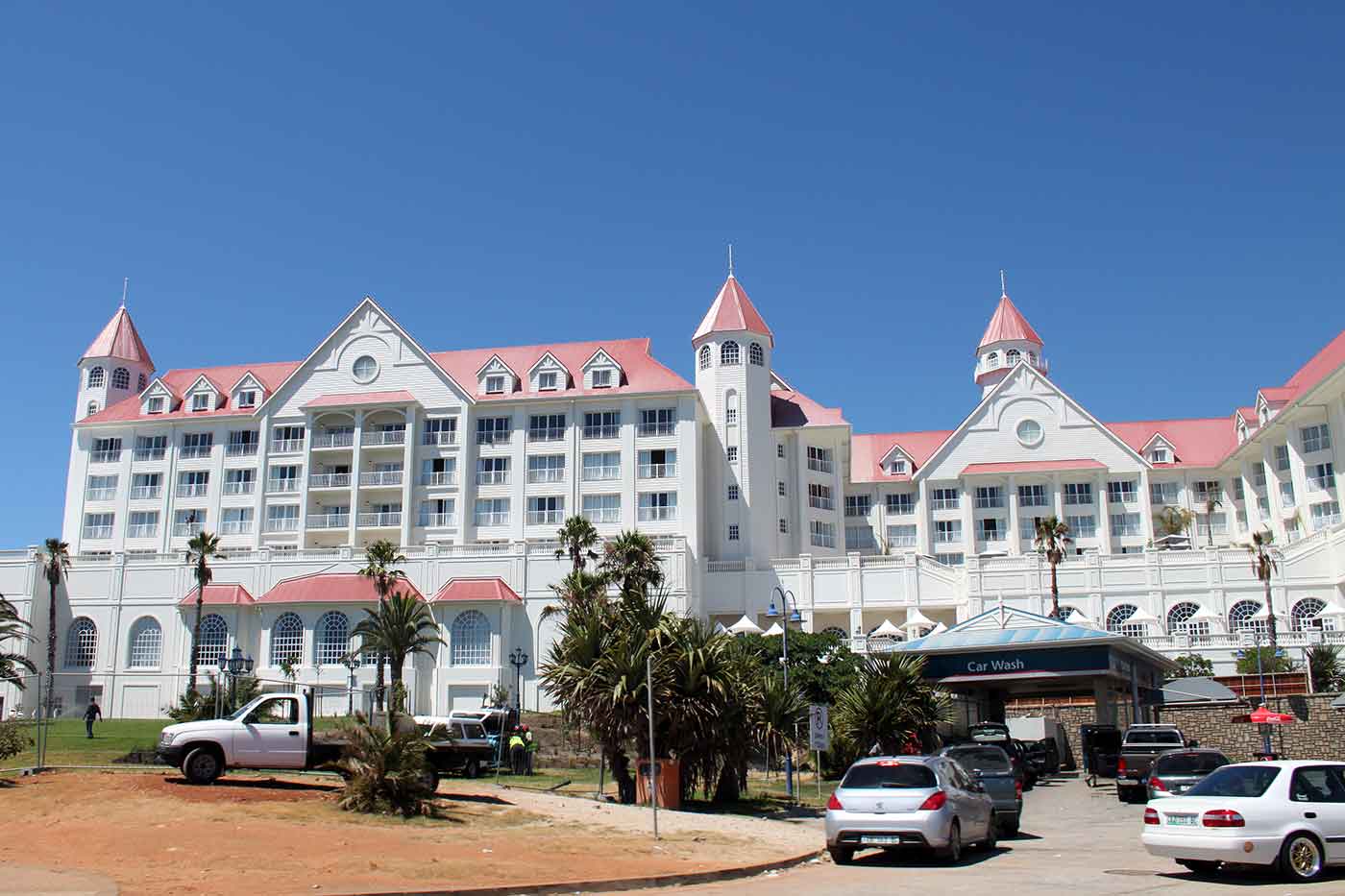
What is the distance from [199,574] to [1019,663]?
1626 inches

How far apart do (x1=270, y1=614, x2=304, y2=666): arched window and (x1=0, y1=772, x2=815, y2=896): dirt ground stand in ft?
120

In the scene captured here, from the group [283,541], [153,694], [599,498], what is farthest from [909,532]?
[153,694]

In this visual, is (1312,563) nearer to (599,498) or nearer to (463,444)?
(599,498)

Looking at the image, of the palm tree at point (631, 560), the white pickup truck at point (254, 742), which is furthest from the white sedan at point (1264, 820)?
the palm tree at point (631, 560)

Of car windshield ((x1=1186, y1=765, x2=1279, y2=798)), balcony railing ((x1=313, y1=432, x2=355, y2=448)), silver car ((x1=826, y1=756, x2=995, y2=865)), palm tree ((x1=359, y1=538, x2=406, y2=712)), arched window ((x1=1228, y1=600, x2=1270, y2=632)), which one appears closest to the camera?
car windshield ((x1=1186, y1=765, x2=1279, y2=798))

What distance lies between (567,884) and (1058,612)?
170ft

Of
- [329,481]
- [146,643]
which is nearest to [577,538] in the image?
[329,481]

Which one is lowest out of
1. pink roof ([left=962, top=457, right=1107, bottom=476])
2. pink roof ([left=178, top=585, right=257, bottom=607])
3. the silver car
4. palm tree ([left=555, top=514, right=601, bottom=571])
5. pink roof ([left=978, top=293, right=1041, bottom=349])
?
the silver car

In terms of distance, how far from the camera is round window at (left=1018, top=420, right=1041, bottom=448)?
3068 inches

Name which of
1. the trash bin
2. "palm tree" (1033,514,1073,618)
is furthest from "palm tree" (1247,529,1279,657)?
the trash bin

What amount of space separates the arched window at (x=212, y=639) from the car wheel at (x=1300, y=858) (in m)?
55.6

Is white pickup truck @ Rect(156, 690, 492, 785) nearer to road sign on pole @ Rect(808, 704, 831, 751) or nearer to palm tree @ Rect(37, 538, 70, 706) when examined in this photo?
road sign on pole @ Rect(808, 704, 831, 751)

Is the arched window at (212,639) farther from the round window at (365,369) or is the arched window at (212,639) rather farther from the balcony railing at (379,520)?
the round window at (365,369)

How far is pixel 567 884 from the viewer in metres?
15.1
